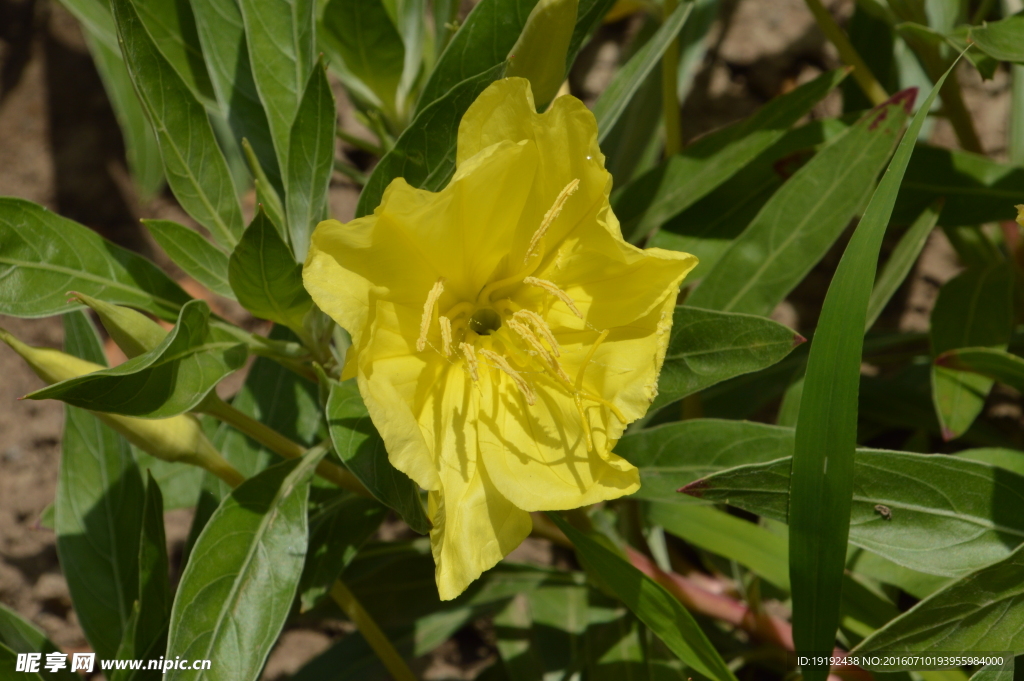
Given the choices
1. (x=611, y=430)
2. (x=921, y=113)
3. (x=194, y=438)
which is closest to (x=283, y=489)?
(x=194, y=438)

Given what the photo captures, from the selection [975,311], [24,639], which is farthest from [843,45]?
[24,639]

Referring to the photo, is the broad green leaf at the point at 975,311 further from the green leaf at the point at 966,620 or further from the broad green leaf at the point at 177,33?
the broad green leaf at the point at 177,33

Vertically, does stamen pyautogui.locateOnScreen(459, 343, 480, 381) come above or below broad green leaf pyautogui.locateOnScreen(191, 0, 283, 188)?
below

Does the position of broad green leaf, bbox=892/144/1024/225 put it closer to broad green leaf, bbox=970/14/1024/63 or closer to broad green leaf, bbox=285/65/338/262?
broad green leaf, bbox=970/14/1024/63

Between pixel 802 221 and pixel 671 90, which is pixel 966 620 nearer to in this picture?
pixel 802 221

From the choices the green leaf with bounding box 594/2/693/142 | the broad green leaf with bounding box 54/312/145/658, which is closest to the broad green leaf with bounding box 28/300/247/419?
the broad green leaf with bounding box 54/312/145/658

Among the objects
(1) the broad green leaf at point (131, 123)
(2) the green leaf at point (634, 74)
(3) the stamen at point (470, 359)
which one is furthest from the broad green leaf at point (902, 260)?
(1) the broad green leaf at point (131, 123)
